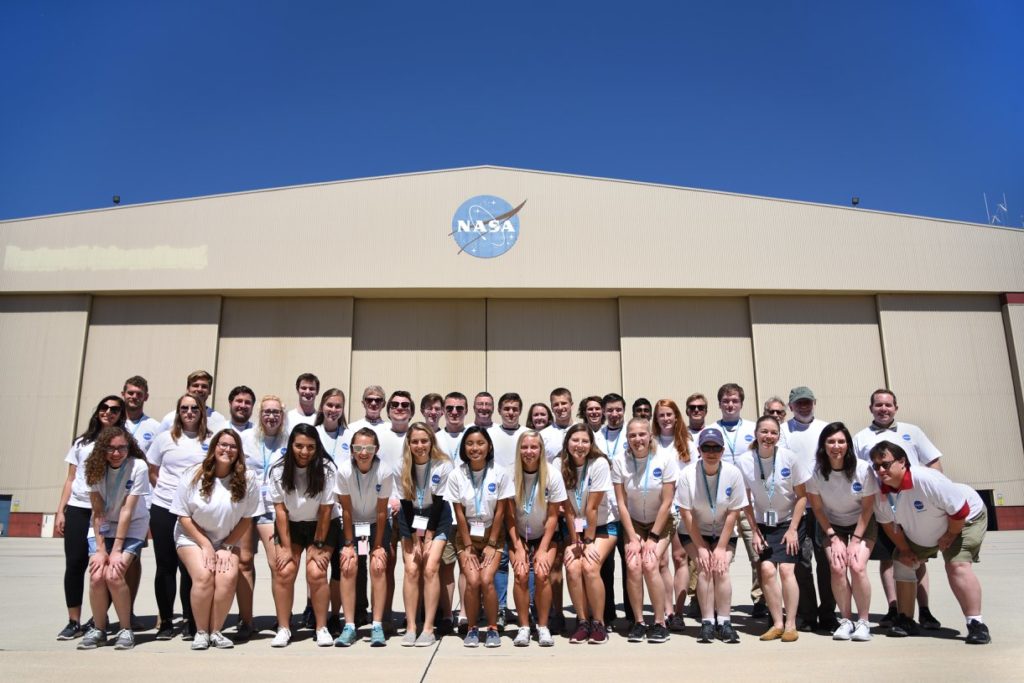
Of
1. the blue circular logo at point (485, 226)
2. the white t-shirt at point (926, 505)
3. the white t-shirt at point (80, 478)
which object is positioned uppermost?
the blue circular logo at point (485, 226)

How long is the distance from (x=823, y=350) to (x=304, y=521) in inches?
630

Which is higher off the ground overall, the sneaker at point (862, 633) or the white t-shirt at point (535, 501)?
the white t-shirt at point (535, 501)

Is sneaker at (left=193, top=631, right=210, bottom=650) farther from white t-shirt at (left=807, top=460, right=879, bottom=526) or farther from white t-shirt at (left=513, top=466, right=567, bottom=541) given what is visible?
white t-shirt at (left=807, top=460, right=879, bottom=526)

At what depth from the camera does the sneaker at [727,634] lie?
5.12 m

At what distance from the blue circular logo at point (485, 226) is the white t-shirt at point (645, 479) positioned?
1247 cm

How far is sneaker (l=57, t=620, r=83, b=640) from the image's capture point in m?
5.27

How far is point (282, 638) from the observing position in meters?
5.05

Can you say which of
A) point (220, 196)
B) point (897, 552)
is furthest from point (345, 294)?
point (897, 552)

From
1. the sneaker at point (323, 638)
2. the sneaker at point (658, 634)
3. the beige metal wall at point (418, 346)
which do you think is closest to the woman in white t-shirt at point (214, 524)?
the sneaker at point (323, 638)

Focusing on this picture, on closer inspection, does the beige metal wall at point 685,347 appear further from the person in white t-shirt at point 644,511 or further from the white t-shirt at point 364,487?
the white t-shirt at point 364,487

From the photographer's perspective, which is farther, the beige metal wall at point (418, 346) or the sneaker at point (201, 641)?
the beige metal wall at point (418, 346)

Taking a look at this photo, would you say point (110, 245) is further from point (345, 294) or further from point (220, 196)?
point (345, 294)

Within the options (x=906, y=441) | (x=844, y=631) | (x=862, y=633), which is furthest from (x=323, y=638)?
(x=906, y=441)

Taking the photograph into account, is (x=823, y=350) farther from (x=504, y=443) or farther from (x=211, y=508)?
(x=211, y=508)
